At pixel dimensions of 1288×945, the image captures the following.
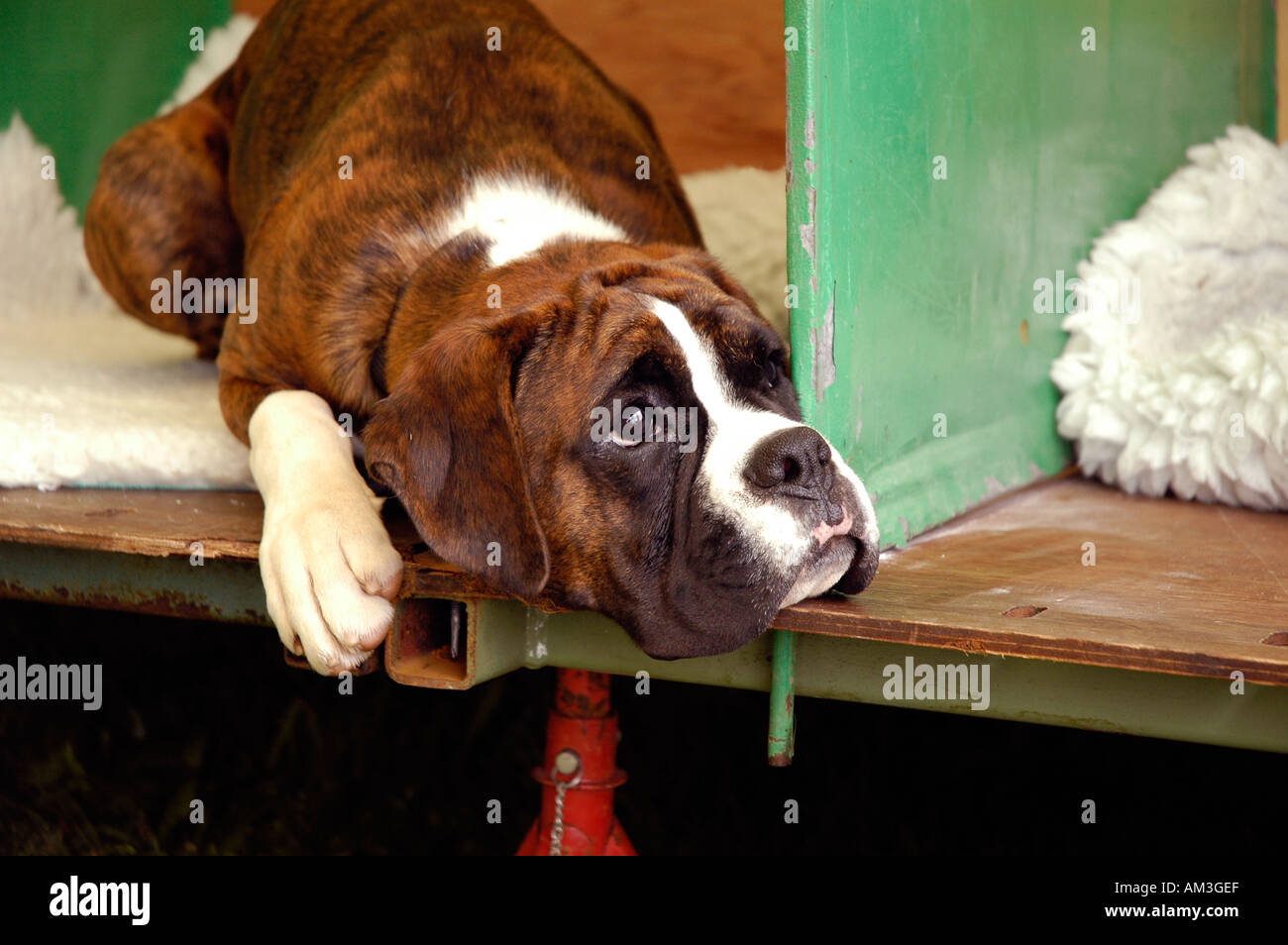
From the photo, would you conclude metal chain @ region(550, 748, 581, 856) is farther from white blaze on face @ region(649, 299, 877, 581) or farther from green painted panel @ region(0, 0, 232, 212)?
green painted panel @ region(0, 0, 232, 212)

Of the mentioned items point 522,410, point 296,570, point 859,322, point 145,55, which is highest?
point 145,55

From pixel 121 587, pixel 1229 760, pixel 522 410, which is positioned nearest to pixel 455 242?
pixel 522 410

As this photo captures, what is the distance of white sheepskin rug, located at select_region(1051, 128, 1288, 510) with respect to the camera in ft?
8.73

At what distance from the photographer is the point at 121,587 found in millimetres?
2275

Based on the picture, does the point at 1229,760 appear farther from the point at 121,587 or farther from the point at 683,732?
the point at 121,587

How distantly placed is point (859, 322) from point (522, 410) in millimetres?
566

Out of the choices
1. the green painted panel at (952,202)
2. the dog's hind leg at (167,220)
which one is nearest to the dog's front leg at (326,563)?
the green painted panel at (952,202)

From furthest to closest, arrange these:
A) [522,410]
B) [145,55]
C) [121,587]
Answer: [145,55]
[121,587]
[522,410]

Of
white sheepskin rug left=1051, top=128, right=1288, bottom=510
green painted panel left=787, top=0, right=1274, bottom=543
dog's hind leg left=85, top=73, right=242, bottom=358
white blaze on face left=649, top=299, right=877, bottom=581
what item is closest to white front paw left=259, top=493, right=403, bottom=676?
white blaze on face left=649, top=299, right=877, bottom=581

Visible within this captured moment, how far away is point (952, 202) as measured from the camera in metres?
2.42

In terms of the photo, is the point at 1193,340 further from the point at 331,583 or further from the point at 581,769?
the point at 331,583

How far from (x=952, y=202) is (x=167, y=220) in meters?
1.83

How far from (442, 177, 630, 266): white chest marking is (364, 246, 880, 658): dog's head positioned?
1.04ft

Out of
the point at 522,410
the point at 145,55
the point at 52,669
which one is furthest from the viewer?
the point at 145,55
